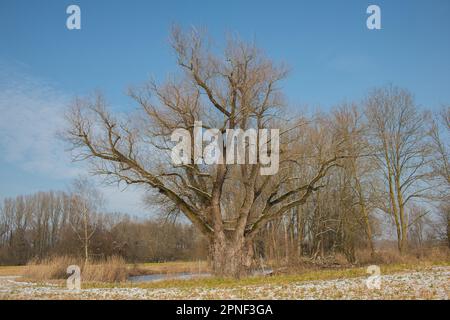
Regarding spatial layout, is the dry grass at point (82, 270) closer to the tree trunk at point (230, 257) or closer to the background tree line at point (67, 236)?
the tree trunk at point (230, 257)

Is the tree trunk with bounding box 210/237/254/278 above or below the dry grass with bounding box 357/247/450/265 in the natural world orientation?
above

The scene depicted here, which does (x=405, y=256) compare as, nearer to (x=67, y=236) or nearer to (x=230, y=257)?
(x=230, y=257)

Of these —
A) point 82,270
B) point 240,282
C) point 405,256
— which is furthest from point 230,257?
point 405,256

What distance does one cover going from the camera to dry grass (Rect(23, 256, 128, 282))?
19.3 m

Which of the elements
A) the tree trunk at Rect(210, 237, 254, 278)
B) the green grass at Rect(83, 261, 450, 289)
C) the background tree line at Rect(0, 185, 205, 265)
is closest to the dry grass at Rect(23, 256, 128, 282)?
the green grass at Rect(83, 261, 450, 289)

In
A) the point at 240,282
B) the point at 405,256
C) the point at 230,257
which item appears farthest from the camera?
the point at 405,256

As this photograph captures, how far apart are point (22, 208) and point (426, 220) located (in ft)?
196

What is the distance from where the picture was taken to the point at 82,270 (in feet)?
63.5

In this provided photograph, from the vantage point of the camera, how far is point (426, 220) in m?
30.0

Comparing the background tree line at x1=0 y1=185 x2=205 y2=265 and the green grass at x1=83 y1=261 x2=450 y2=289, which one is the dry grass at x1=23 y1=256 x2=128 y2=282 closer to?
the green grass at x1=83 y1=261 x2=450 y2=289

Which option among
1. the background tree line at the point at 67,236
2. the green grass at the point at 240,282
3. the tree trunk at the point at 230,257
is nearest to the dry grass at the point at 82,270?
the green grass at the point at 240,282

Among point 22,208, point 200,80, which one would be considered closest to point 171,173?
point 200,80

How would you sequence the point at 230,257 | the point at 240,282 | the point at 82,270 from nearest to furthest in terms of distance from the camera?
the point at 240,282 < the point at 230,257 < the point at 82,270

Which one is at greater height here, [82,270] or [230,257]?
[230,257]
